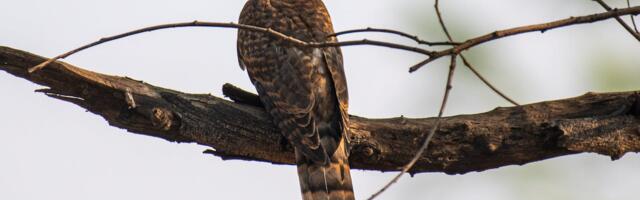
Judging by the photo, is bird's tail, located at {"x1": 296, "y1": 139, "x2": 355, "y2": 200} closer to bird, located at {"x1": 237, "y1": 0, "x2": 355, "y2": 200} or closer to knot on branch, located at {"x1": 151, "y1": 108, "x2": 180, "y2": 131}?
bird, located at {"x1": 237, "y1": 0, "x2": 355, "y2": 200}

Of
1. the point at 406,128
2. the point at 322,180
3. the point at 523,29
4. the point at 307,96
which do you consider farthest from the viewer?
the point at 307,96

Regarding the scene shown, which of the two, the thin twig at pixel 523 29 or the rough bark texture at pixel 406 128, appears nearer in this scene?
the thin twig at pixel 523 29

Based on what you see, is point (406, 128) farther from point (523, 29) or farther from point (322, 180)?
point (523, 29)

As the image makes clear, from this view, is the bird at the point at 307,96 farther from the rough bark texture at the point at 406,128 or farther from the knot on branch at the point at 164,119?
the knot on branch at the point at 164,119

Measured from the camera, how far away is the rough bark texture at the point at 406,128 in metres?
5.50

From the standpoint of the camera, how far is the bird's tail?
6.12 metres

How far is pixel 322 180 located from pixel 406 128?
0.59m

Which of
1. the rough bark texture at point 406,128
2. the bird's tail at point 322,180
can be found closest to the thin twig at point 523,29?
the rough bark texture at point 406,128

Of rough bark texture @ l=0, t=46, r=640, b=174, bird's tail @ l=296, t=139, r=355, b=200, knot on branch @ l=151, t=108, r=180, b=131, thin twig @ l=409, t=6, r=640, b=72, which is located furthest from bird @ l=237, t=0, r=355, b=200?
thin twig @ l=409, t=6, r=640, b=72

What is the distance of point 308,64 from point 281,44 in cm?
25

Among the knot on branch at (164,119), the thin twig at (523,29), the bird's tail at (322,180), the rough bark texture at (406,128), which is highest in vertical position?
the thin twig at (523,29)

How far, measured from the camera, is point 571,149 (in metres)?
5.62

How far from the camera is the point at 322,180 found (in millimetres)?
6137

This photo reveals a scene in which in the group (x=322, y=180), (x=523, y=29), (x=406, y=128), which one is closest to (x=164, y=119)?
(x=322, y=180)
